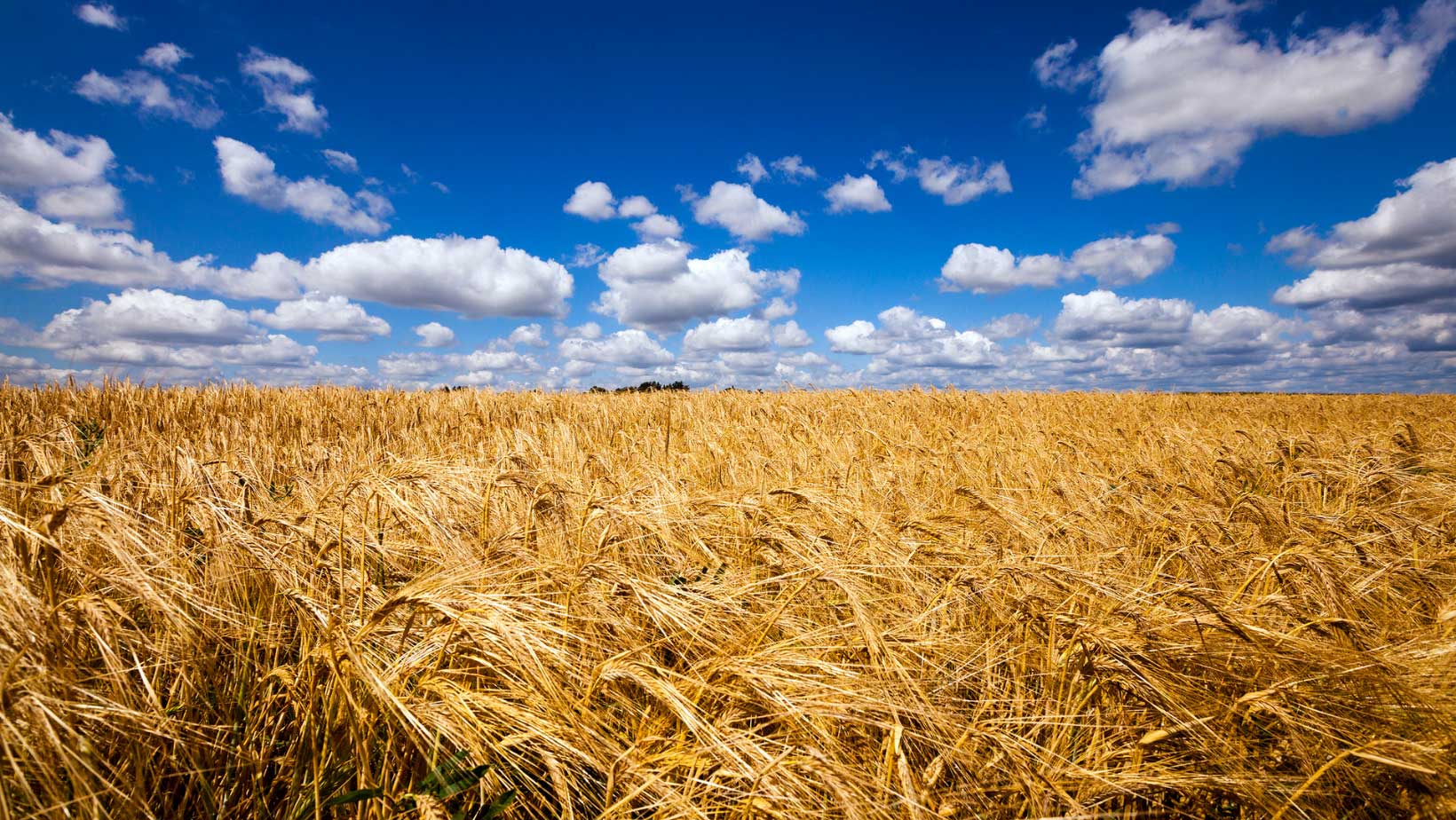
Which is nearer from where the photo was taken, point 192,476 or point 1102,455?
point 192,476

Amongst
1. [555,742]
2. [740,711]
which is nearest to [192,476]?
[555,742]

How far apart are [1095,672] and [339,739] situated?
2.08 metres

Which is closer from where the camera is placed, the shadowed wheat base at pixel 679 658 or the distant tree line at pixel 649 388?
the shadowed wheat base at pixel 679 658

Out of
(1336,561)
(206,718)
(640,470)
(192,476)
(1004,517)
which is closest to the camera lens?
(206,718)

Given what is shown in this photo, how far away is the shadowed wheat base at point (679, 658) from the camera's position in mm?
1332

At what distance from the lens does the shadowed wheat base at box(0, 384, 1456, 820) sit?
52.4 inches

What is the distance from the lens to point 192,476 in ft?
8.18

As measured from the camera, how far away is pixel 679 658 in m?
1.96

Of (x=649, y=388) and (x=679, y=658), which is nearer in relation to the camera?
(x=679, y=658)

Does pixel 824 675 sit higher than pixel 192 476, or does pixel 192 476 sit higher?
pixel 192 476

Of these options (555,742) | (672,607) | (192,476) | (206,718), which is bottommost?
(206,718)

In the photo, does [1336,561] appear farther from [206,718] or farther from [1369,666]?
[206,718]

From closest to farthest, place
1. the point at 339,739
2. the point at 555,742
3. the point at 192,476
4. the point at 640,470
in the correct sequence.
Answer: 1. the point at 555,742
2. the point at 339,739
3. the point at 192,476
4. the point at 640,470

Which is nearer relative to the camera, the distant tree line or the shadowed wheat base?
the shadowed wheat base
